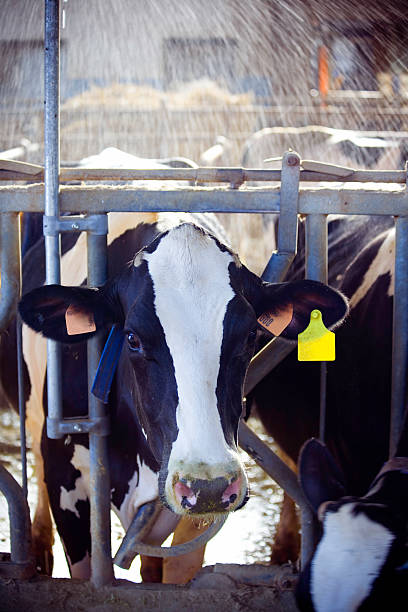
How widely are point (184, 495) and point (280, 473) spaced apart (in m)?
0.65

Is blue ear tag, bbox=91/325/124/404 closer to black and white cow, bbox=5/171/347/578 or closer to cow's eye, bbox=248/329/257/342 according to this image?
black and white cow, bbox=5/171/347/578

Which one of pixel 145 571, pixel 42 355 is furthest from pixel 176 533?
pixel 42 355

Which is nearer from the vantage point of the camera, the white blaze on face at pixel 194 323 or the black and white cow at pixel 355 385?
the white blaze on face at pixel 194 323

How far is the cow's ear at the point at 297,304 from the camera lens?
2.12m

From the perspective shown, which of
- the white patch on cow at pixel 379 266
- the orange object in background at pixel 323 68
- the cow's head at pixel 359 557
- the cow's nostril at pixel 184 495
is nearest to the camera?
the cow's head at pixel 359 557

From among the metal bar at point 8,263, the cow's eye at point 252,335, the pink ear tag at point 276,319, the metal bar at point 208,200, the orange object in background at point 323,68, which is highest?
the orange object in background at point 323,68

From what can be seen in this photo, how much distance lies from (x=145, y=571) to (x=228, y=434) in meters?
1.38

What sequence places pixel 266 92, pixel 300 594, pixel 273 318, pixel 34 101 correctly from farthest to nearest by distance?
pixel 266 92 < pixel 34 101 < pixel 273 318 < pixel 300 594

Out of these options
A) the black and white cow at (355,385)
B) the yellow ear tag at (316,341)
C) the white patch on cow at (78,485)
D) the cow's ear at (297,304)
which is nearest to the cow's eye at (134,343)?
the cow's ear at (297,304)

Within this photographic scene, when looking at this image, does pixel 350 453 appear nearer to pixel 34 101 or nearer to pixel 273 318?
pixel 273 318

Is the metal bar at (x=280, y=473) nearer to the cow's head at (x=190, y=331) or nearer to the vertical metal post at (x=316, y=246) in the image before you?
the cow's head at (x=190, y=331)

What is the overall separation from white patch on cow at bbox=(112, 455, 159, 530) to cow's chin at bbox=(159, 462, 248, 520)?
27.4 inches

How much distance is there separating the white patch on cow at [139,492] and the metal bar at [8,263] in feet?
2.35

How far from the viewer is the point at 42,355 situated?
9.23ft
